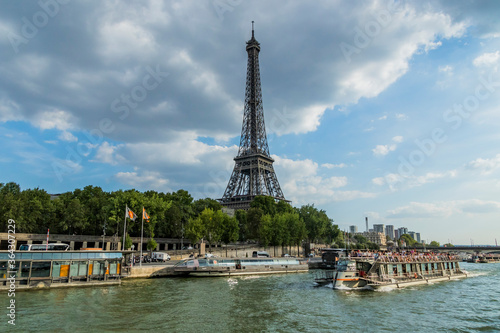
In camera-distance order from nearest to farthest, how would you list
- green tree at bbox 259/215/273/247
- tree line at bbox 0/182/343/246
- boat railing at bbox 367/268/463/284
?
boat railing at bbox 367/268/463/284 < tree line at bbox 0/182/343/246 < green tree at bbox 259/215/273/247

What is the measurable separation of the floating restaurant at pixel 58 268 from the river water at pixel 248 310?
2.34 meters

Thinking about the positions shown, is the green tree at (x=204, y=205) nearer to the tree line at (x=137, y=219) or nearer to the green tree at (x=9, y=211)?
the tree line at (x=137, y=219)

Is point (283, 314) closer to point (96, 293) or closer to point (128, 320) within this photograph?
point (128, 320)

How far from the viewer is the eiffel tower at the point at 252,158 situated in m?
135

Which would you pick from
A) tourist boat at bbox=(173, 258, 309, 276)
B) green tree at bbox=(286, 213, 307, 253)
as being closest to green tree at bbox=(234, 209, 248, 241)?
green tree at bbox=(286, 213, 307, 253)

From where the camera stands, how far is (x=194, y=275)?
52.2 meters

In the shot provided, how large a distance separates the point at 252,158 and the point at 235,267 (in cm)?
8284

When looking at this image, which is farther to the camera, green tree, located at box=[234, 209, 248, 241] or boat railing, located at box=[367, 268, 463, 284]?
green tree, located at box=[234, 209, 248, 241]

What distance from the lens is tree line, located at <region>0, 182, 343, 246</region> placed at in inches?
3022

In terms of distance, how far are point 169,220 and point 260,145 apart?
6249 centimetres

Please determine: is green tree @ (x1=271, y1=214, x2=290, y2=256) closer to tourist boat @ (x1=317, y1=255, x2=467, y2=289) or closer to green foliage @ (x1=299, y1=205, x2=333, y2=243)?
green foliage @ (x1=299, y1=205, x2=333, y2=243)

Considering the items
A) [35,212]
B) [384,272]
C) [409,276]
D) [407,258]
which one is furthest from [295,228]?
[35,212]

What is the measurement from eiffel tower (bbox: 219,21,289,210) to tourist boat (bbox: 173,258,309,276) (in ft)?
212

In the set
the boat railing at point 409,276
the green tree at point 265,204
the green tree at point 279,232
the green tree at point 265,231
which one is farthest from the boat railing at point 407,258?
the green tree at point 265,204
